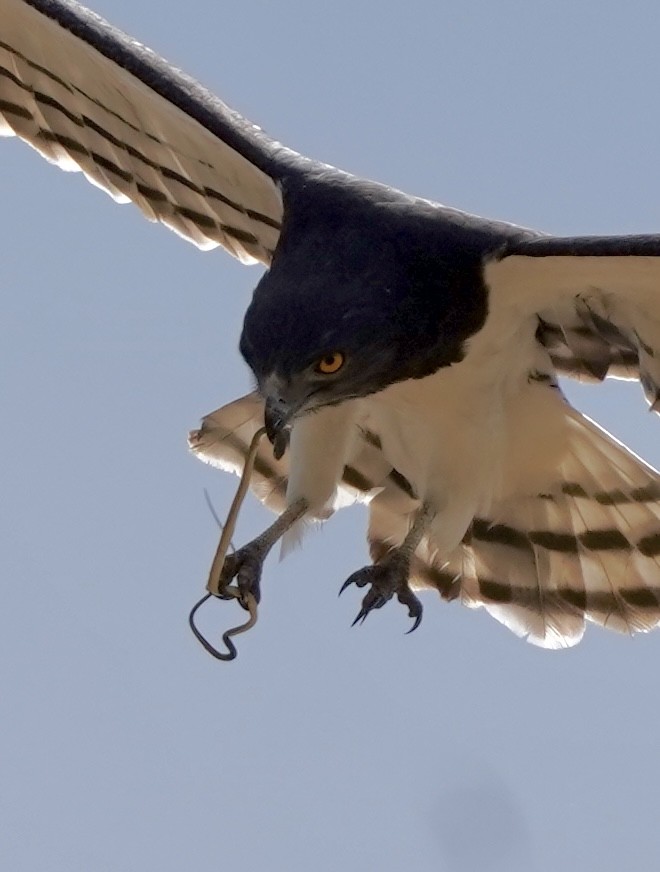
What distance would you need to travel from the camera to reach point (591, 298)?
8906 mm

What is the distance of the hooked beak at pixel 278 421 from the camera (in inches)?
320

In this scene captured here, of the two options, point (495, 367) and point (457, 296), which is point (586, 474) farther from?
point (457, 296)

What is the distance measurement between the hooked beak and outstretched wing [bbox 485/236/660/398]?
1130 mm

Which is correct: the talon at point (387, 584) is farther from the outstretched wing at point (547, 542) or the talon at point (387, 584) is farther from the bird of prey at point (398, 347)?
the outstretched wing at point (547, 542)

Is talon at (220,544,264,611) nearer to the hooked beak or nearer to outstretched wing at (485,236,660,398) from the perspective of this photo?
the hooked beak

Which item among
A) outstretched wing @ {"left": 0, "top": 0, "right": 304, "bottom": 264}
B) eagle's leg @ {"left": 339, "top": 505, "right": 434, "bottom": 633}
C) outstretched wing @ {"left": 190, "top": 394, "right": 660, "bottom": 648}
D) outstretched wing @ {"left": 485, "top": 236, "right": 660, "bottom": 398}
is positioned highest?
outstretched wing @ {"left": 0, "top": 0, "right": 304, "bottom": 264}

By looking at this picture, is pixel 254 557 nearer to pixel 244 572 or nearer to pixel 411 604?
pixel 244 572

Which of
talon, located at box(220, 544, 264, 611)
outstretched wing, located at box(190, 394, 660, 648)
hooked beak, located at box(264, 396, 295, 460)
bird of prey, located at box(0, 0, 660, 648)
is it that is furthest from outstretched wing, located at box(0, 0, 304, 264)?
talon, located at box(220, 544, 264, 611)

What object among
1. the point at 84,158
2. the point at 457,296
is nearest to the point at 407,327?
the point at 457,296

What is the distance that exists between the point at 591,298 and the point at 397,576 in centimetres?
176

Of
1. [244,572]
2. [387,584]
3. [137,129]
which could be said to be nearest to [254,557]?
[244,572]

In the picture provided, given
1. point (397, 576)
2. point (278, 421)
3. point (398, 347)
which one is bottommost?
point (397, 576)

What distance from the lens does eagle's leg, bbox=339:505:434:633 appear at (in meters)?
9.59

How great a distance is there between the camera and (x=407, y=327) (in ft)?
27.6
